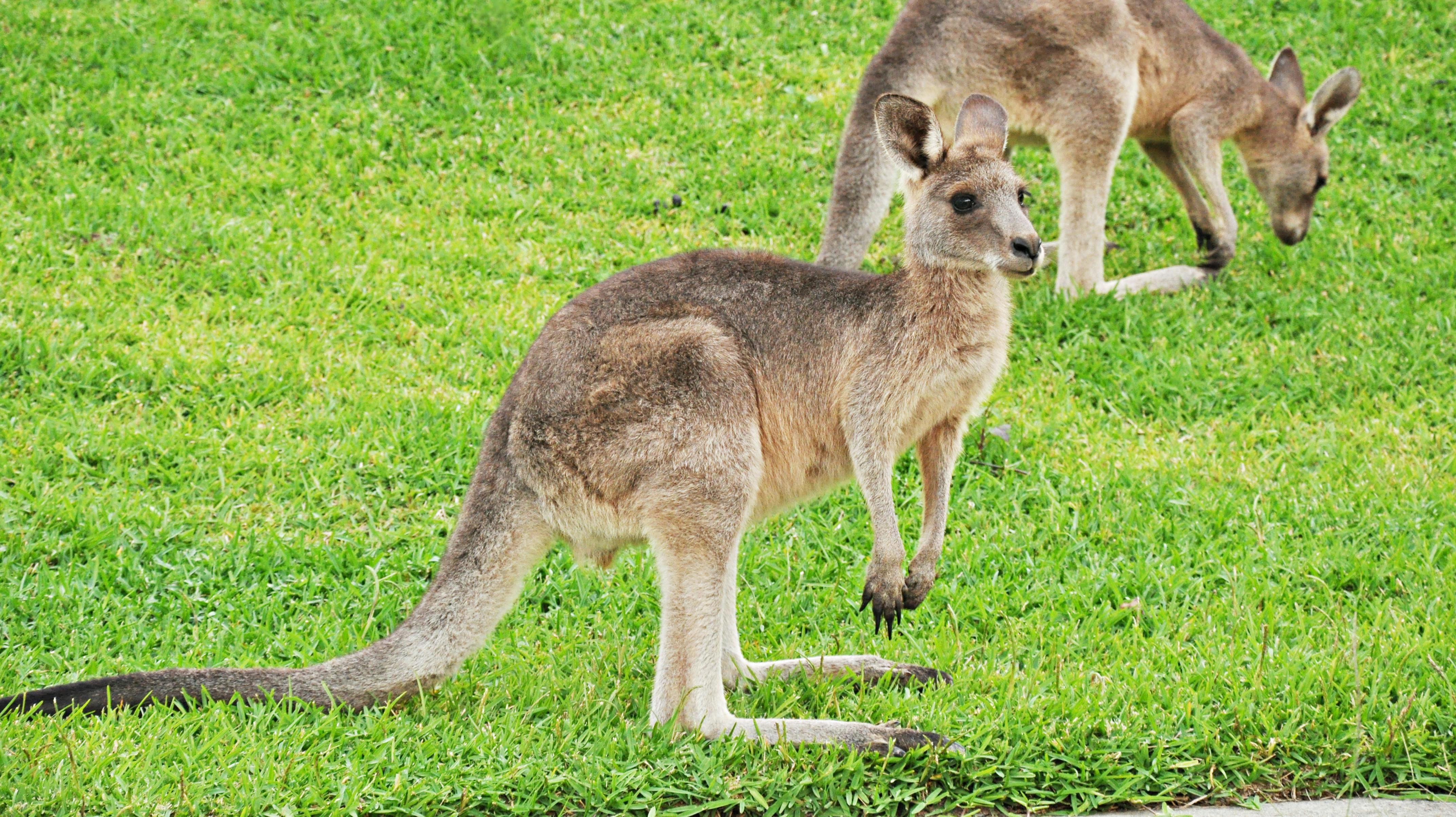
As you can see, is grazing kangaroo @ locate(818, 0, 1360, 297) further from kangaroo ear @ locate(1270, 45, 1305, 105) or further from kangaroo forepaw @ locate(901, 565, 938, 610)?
kangaroo forepaw @ locate(901, 565, 938, 610)

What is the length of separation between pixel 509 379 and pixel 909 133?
8.26 ft

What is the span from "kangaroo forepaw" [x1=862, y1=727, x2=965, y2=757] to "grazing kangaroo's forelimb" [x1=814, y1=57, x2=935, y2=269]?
2.70m

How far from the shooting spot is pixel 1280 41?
868 cm

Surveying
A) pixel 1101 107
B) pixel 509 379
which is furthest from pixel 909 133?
pixel 1101 107

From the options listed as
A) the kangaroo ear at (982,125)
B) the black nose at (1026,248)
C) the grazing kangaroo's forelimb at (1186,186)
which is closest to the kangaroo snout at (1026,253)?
the black nose at (1026,248)

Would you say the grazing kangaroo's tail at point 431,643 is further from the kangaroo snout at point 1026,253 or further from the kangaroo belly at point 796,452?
the kangaroo snout at point 1026,253

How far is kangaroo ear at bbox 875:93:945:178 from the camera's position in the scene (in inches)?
144

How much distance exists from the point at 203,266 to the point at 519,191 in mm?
1701

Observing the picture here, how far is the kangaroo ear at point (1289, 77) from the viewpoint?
23.1 ft

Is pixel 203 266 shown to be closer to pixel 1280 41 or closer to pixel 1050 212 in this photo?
pixel 1050 212

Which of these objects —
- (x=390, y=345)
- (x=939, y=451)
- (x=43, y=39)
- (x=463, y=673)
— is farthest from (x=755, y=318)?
(x=43, y=39)

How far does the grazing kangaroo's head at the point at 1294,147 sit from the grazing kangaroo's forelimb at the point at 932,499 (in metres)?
3.94

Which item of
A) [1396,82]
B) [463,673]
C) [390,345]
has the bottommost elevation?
[463,673]

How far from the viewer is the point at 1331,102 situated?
6973mm
